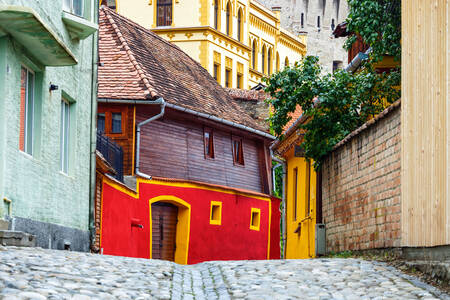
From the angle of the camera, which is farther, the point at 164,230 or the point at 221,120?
the point at 221,120

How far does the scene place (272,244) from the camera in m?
34.5

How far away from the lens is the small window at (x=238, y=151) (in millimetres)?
33594

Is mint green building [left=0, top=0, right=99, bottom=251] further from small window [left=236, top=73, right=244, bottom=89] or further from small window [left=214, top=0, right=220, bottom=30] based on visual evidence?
small window [left=236, top=73, right=244, bottom=89]

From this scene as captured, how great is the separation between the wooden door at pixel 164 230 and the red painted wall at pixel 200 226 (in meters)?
0.46

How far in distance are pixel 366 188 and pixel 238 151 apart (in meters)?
17.9

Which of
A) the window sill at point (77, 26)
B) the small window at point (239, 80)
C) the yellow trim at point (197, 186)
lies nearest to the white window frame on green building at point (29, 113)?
the window sill at point (77, 26)

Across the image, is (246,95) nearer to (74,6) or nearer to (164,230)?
(164,230)

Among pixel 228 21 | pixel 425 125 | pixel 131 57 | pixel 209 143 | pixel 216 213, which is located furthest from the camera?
pixel 228 21

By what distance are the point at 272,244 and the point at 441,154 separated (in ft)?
77.2

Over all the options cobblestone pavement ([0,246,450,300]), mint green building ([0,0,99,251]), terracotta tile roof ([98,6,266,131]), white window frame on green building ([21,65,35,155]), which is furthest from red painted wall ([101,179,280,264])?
cobblestone pavement ([0,246,450,300])

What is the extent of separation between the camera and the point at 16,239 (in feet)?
41.0

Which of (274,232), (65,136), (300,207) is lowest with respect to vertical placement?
(274,232)

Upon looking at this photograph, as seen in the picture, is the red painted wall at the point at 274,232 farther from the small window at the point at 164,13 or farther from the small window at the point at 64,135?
the small window at the point at 164,13

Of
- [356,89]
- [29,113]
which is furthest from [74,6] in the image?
[356,89]
